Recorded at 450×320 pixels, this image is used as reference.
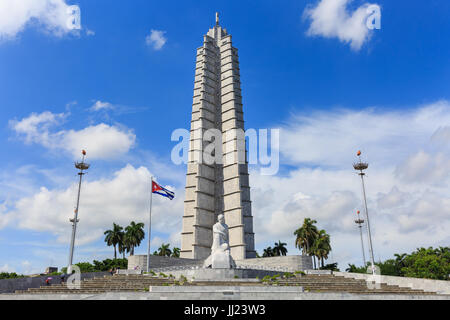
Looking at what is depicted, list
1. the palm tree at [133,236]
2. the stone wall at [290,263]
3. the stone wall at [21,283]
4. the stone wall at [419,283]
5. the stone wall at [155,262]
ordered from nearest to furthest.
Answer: the stone wall at [419,283] → the stone wall at [21,283] → the stone wall at [155,262] → the stone wall at [290,263] → the palm tree at [133,236]

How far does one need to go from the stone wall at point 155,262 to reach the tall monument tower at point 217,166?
8.06ft

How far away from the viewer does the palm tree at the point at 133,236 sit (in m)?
55.6

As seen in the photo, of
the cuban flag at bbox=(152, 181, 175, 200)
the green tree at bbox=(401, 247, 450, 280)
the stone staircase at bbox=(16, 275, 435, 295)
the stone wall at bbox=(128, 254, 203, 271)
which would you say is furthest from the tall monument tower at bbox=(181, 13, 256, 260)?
the green tree at bbox=(401, 247, 450, 280)

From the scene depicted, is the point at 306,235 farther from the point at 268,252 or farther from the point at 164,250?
the point at 164,250

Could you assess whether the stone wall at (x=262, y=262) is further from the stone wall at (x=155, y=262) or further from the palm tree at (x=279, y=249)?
the palm tree at (x=279, y=249)

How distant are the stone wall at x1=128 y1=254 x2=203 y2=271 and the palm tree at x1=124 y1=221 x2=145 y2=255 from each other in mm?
23029

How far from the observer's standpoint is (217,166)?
1718 inches

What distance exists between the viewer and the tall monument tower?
38.5m

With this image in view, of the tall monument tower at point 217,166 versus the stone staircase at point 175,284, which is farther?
the tall monument tower at point 217,166

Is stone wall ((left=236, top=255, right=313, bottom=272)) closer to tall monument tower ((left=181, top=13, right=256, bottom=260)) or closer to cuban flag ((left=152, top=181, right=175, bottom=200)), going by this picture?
tall monument tower ((left=181, top=13, right=256, bottom=260))

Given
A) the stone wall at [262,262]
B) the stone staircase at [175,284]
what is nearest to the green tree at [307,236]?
the stone wall at [262,262]

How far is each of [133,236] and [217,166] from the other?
2213 centimetres

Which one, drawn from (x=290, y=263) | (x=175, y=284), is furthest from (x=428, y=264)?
(x=175, y=284)
